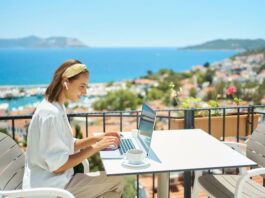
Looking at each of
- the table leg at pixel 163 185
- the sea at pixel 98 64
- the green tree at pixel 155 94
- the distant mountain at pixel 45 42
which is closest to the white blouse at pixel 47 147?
the table leg at pixel 163 185

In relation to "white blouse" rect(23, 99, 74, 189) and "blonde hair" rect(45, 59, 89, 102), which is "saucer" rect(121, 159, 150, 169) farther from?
"blonde hair" rect(45, 59, 89, 102)

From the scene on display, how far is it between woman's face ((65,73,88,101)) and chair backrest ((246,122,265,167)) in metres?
1.28

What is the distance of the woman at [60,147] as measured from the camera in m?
A: 1.84

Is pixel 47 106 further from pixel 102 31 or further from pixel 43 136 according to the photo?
pixel 102 31

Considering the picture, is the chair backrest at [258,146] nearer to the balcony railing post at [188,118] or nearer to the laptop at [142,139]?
the balcony railing post at [188,118]

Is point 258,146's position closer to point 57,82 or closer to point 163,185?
point 163,185

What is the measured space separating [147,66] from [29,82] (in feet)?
119

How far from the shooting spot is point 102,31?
2790 inches

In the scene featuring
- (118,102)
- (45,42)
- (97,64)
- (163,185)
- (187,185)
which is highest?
(45,42)

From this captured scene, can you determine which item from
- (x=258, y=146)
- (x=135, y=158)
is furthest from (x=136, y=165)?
(x=258, y=146)

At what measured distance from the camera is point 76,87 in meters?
2.01

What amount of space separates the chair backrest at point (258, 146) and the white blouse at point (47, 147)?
4.27ft

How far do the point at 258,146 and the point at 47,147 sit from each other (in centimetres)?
144

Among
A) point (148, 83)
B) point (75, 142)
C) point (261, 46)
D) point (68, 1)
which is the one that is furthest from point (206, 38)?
point (75, 142)
